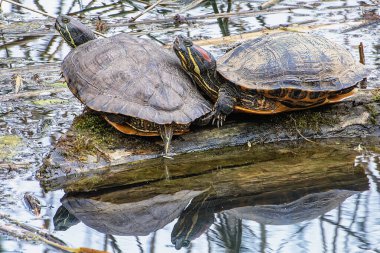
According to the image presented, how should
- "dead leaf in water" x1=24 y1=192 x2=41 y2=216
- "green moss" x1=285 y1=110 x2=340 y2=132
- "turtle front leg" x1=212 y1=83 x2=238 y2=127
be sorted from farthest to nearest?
"green moss" x1=285 y1=110 x2=340 y2=132
"turtle front leg" x1=212 y1=83 x2=238 y2=127
"dead leaf in water" x1=24 y1=192 x2=41 y2=216

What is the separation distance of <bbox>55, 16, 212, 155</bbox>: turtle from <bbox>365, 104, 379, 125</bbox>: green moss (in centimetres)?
136

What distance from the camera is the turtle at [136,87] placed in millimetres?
5133

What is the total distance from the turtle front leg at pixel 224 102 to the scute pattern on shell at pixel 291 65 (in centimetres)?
8

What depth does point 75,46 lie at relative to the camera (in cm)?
599

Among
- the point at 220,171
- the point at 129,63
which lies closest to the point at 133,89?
the point at 129,63

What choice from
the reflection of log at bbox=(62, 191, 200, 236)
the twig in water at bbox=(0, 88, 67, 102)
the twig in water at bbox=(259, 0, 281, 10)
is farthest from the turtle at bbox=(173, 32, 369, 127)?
the twig in water at bbox=(259, 0, 281, 10)

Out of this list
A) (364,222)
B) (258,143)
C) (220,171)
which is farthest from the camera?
(258,143)

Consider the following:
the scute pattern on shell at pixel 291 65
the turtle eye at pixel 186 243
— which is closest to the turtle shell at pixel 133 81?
the scute pattern on shell at pixel 291 65

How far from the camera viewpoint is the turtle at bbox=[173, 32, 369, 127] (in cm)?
533

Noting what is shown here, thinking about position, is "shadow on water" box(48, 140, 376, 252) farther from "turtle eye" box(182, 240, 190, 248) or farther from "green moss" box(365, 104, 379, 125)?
"green moss" box(365, 104, 379, 125)

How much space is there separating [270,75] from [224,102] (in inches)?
16.1

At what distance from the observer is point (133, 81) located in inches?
207

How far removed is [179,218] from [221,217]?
0.89 ft

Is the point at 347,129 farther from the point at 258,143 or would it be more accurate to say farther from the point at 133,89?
the point at 133,89
